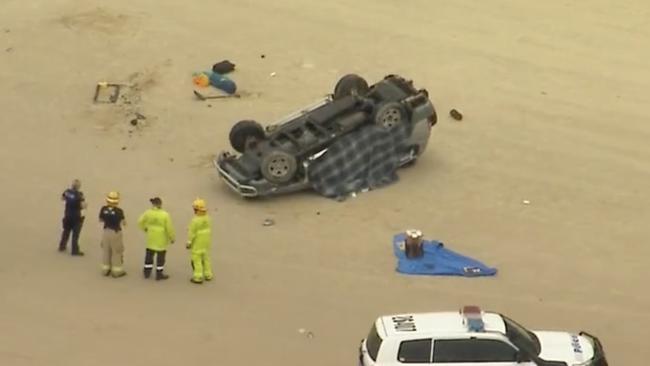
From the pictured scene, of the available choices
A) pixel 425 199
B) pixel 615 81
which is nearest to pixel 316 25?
pixel 615 81

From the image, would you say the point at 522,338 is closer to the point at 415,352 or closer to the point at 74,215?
the point at 415,352

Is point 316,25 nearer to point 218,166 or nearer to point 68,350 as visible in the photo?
point 218,166

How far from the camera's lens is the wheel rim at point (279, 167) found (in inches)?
854

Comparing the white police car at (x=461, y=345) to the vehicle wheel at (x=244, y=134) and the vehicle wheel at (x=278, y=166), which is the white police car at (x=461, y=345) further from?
the vehicle wheel at (x=244, y=134)

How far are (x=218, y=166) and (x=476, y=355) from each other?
26.3 feet

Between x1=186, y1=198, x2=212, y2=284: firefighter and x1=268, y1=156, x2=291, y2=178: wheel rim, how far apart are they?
9.57ft

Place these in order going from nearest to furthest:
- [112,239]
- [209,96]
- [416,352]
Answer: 1. [416,352]
2. [112,239]
3. [209,96]

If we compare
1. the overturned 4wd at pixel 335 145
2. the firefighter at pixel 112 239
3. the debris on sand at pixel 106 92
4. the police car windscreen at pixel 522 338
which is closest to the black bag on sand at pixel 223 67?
the debris on sand at pixel 106 92

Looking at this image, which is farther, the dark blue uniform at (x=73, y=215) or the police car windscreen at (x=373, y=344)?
the dark blue uniform at (x=73, y=215)

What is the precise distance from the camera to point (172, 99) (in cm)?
2605

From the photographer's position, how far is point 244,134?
74.3 feet

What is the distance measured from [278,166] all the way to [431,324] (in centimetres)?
683

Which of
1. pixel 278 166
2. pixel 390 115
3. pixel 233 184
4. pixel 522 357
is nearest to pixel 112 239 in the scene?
pixel 233 184

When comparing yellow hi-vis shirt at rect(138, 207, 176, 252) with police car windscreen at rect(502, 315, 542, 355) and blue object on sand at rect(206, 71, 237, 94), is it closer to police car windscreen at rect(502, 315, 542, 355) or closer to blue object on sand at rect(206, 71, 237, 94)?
police car windscreen at rect(502, 315, 542, 355)
